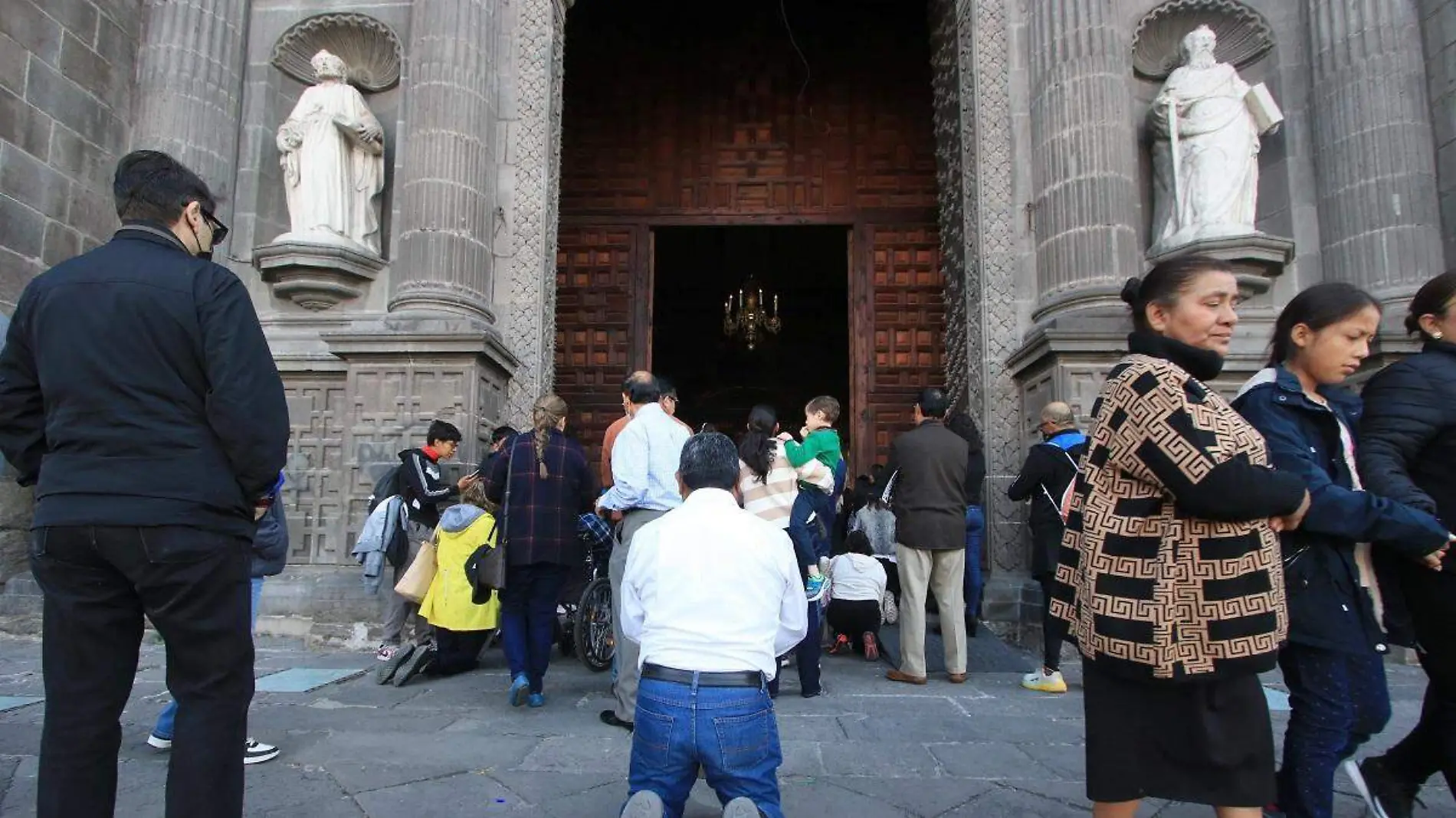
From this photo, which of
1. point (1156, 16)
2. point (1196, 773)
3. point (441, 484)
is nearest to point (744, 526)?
point (1196, 773)

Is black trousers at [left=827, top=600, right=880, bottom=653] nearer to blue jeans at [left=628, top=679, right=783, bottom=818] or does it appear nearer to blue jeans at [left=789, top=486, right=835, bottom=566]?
blue jeans at [left=789, top=486, right=835, bottom=566]

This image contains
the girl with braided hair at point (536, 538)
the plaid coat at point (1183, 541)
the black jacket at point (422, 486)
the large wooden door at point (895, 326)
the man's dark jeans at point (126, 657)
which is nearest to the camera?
the plaid coat at point (1183, 541)

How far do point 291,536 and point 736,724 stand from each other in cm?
596

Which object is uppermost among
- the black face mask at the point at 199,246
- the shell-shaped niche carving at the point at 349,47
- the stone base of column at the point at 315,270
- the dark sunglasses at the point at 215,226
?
the shell-shaped niche carving at the point at 349,47

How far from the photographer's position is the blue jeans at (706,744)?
2.41 metres

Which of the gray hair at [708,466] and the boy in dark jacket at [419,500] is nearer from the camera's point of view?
the gray hair at [708,466]

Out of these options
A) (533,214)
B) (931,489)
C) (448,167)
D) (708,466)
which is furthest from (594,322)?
(708,466)

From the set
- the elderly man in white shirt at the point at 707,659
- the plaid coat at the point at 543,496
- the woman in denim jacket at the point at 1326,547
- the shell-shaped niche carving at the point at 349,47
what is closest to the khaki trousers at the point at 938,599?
the plaid coat at the point at 543,496

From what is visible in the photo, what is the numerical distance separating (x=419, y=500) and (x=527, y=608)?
1670 millimetres

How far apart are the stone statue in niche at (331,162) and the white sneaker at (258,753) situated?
5.14m

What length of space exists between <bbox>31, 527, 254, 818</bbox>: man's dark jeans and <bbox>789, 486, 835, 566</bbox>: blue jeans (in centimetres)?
305

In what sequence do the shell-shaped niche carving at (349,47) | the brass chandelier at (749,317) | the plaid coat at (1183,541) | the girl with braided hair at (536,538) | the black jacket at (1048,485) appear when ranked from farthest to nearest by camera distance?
1. the brass chandelier at (749,317)
2. the shell-shaped niche carving at (349,47)
3. the black jacket at (1048,485)
4. the girl with braided hair at (536,538)
5. the plaid coat at (1183,541)

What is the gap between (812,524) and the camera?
5.39 metres

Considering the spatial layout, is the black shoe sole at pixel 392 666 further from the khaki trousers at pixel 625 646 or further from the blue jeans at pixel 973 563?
the blue jeans at pixel 973 563
